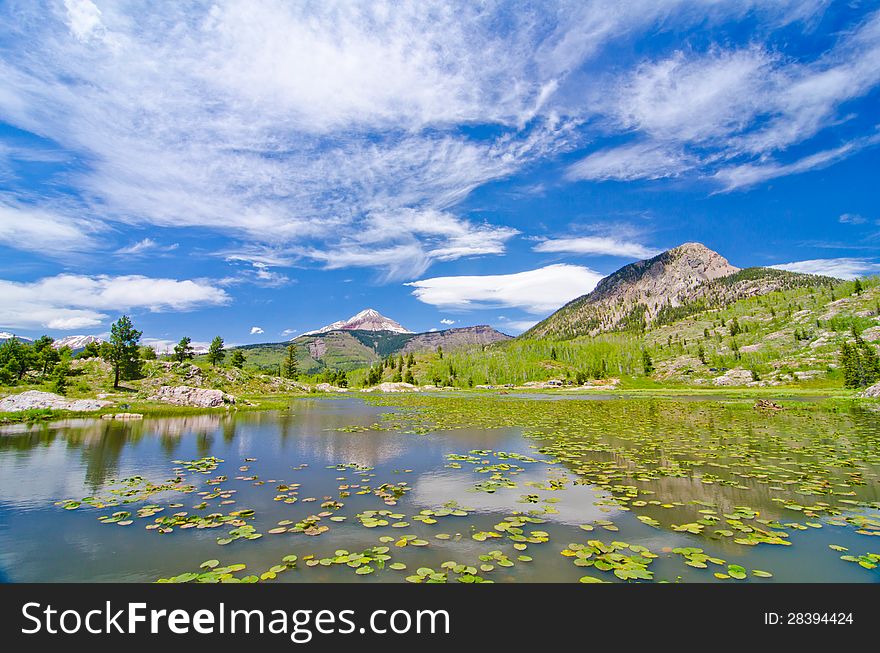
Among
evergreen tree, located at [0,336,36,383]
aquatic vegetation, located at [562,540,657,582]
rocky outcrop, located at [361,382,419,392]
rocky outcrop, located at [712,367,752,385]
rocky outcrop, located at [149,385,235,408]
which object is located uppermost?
evergreen tree, located at [0,336,36,383]

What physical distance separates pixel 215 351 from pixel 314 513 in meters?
114

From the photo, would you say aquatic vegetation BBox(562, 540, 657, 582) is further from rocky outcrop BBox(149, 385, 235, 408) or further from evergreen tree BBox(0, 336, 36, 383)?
evergreen tree BBox(0, 336, 36, 383)

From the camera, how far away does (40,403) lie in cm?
4372

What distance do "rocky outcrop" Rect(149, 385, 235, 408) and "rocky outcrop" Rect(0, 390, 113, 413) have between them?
30.6ft

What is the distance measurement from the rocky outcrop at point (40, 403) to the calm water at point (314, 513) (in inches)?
846

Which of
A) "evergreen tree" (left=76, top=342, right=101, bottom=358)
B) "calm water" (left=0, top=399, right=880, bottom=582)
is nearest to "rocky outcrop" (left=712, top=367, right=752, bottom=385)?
"calm water" (left=0, top=399, right=880, bottom=582)

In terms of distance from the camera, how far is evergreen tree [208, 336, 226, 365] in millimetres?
109375

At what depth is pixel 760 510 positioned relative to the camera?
1338 centimetres

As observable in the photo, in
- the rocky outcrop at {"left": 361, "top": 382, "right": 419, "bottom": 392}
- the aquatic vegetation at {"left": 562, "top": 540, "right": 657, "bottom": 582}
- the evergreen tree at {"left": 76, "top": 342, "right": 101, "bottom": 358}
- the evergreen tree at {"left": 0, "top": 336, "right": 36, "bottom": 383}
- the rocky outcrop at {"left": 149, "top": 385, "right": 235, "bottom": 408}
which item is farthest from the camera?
the rocky outcrop at {"left": 361, "top": 382, "right": 419, "bottom": 392}

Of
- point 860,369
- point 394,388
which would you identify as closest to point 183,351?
point 394,388

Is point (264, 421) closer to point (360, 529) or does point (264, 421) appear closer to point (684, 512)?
point (360, 529)

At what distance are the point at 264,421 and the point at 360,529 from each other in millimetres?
36371

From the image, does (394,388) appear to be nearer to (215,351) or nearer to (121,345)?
(215,351)
